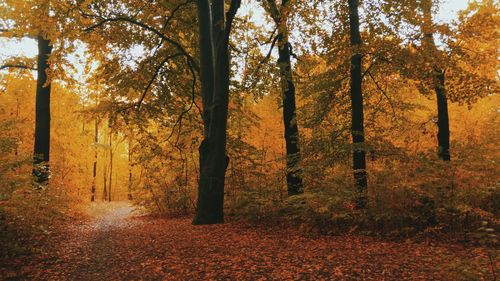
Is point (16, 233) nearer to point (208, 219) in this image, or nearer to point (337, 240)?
point (208, 219)

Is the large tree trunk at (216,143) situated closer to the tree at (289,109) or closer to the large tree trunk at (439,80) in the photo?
the tree at (289,109)

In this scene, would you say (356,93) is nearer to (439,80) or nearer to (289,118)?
(439,80)

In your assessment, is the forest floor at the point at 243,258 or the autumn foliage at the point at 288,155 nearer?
the forest floor at the point at 243,258

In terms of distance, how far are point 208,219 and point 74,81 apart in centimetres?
667

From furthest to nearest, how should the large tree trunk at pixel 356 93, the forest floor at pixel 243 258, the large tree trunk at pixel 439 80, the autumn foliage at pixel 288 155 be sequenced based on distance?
the large tree trunk at pixel 356 93, the large tree trunk at pixel 439 80, the autumn foliage at pixel 288 155, the forest floor at pixel 243 258

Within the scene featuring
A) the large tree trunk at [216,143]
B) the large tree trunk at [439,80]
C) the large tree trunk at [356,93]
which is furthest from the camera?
the large tree trunk at [216,143]

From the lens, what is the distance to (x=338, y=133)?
10.5m

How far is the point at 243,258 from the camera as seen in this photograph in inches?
270

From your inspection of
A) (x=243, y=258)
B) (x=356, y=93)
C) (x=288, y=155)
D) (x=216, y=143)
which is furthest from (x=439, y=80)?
(x=243, y=258)

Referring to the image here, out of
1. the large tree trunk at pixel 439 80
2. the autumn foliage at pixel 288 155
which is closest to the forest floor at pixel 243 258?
the autumn foliage at pixel 288 155

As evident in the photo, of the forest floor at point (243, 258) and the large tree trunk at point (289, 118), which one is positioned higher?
the large tree trunk at point (289, 118)

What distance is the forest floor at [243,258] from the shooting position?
222 inches

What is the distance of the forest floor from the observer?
18.5ft

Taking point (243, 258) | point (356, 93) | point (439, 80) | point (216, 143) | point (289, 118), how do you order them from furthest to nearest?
point (289, 118)
point (216, 143)
point (356, 93)
point (439, 80)
point (243, 258)
